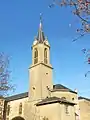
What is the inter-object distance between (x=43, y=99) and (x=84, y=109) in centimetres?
1312

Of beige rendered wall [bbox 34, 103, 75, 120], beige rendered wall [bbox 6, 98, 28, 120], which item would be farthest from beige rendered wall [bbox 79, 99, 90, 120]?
beige rendered wall [bbox 6, 98, 28, 120]

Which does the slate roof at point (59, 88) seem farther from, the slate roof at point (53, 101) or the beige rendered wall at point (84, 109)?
the beige rendered wall at point (84, 109)

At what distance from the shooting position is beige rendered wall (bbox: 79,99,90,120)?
5227 cm

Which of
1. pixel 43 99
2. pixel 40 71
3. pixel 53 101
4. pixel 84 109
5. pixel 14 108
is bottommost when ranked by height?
pixel 84 109

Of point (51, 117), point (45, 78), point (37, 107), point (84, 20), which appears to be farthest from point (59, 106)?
point (84, 20)

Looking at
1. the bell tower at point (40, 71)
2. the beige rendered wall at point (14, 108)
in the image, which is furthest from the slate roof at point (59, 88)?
the beige rendered wall at point (14, 108)

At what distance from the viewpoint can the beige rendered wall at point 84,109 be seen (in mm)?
52272

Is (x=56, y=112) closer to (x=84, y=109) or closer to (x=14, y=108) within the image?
(x=84, y=109)

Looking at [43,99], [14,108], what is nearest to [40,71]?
[43,99]

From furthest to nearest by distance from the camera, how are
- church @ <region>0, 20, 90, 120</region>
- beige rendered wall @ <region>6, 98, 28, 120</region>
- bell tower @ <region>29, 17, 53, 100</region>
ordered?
beige rendered wall @ <region>6, 98, 28, 120</region>, bell tower @ <region>29, 17, 53, 100</region>, church @ <region>0, 20, 90, 120</region>

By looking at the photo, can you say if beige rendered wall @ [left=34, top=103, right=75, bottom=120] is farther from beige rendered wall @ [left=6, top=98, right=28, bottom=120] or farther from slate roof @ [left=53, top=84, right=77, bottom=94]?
beige rendered wall @ [left=6, top=98, right=28, bottom=120]

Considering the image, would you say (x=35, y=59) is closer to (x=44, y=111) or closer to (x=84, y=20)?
(x=44, y=111)

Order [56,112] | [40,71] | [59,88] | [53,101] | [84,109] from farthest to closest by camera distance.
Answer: [84,109] < [59,88] < [40,71] < [53,101] < [56,112]

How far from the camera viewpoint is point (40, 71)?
47.4 metres
